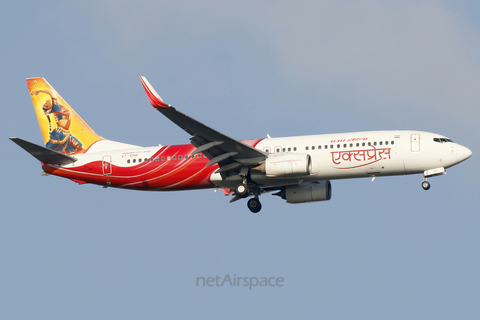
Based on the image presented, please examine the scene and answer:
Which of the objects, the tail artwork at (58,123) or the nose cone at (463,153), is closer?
the nose cone at (463,153)

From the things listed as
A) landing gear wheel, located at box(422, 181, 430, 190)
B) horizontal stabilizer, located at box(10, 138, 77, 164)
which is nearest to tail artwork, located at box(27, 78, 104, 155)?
A: horizontal stabilizer, located at box(10, 138, 77, 164)

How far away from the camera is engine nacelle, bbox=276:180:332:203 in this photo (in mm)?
43781

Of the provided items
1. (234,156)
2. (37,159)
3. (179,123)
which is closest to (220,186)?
(234,156)

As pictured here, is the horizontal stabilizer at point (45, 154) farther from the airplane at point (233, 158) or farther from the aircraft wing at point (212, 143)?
the aircraft wing at point (212, 143)

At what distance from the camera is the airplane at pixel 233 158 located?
129 ft

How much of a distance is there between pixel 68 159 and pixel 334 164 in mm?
17871

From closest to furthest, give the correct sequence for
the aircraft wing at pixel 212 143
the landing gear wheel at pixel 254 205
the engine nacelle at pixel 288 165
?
the aircraft wing at pixel 212 143 → the engine nacelle at pixel 288 165 → the landing gear wheel at pixel 254 205

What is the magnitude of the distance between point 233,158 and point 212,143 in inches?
82.2

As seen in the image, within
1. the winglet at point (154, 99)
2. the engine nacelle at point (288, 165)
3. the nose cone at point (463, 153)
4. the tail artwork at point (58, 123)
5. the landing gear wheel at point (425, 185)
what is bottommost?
the landing gear wheel at point (425, 185)

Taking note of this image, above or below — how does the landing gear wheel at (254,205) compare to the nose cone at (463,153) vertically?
below

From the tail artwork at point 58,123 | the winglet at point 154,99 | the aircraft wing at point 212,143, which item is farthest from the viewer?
the tail artwork at point 58,123

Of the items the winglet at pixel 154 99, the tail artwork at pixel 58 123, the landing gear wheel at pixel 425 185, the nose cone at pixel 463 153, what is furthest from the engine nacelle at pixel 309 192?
the tail artwork at pixel 58 123

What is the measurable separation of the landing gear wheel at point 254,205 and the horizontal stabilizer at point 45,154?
12.3 m

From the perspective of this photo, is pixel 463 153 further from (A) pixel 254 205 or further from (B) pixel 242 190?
(A) pixel 254 205
